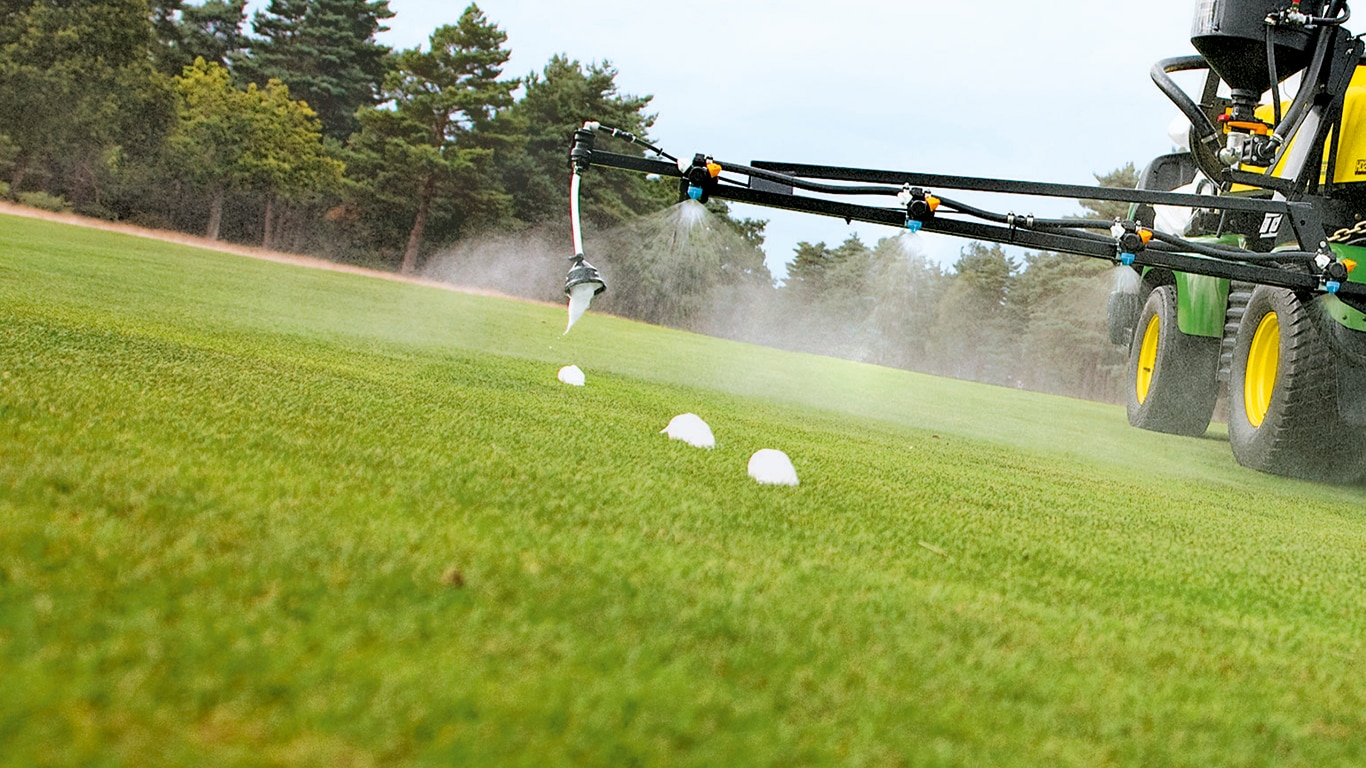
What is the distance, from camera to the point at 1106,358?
4656 cm

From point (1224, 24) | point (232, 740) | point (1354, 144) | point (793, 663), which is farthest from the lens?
point (1354, 144)

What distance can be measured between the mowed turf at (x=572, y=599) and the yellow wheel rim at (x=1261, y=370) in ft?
7.78

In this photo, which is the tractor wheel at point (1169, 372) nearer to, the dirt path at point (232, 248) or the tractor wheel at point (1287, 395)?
the tractor wheel at point (1287, 395)

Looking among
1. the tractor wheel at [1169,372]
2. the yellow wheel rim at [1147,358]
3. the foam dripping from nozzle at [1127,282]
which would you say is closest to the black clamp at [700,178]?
the tractor wheel at [1169,372]

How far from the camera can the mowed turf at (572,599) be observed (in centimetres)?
126

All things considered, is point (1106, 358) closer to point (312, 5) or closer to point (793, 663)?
point (312, 5)

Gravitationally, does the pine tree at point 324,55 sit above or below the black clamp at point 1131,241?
above

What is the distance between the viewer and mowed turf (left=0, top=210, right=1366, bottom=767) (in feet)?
4.15

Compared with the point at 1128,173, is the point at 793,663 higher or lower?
lower

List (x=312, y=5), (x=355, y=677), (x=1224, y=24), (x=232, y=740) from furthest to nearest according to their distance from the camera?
(x=312, y=5) → (x=1224, y=24) → (x=355, y=677) → (x=232, y=740)

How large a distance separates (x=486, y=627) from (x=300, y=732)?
16.6 inches

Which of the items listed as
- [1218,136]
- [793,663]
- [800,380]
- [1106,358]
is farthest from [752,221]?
[793,663]

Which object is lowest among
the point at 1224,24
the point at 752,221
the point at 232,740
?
the point at 232,740

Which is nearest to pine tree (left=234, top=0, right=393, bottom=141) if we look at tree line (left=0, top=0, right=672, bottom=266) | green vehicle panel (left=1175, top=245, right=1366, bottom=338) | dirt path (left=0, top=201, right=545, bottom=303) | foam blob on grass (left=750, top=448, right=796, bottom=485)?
tree line (left=0, top=0, right=672, bottom=266)
